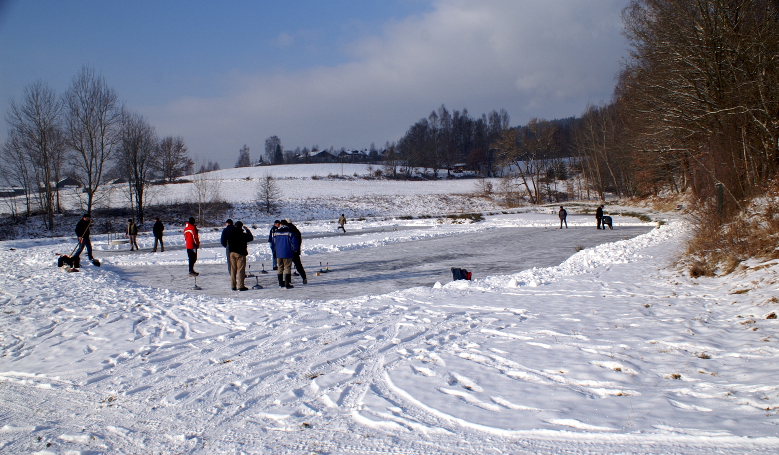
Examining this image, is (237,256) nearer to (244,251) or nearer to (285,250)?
(244,251)

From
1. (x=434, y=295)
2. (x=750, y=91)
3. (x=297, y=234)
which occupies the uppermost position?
(x=750, y=91)

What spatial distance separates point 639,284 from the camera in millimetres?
9211

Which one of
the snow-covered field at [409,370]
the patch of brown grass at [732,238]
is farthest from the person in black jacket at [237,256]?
the patch of brown grass at [732,238]

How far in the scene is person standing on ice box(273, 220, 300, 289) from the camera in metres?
11.1

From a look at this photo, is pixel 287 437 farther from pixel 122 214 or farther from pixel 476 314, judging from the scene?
pixel 122 214

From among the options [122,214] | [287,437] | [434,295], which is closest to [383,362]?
[287,437]

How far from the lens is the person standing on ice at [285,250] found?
437 inches

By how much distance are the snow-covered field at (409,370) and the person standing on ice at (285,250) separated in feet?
5.31

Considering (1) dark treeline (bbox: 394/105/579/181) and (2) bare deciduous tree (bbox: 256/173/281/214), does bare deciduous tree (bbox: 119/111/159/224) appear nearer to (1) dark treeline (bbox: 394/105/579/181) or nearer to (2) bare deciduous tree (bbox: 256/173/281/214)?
(2) bare deciduous tree (bbox: 256/173/281/214)

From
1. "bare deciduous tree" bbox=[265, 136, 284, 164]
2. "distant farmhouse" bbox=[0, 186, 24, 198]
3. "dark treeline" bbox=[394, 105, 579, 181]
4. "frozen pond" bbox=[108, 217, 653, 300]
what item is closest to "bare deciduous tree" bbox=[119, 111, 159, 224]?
"distant farmhouse" bbox=[0, 186, 24, 198]

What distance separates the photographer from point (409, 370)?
199 inches

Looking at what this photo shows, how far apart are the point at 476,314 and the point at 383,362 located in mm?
2735

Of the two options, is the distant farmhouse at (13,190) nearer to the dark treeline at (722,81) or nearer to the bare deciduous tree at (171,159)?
the bare deciduous tree at (171,159)

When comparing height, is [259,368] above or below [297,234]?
below
